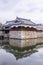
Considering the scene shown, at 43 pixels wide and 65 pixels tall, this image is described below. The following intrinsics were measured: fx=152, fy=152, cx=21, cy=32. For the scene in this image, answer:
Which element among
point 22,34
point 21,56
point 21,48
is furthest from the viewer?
point 22,34

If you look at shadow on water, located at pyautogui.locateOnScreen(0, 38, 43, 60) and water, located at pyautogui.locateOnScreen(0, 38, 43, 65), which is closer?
water, located at pyautogui.locateOnScreen(0, 38, 43, 65)

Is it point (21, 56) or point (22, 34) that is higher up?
point (21, 56)

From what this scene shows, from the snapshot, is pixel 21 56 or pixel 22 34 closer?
pixel 21 56

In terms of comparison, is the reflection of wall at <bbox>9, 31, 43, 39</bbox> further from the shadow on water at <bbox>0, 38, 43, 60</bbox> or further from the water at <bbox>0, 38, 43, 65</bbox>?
the water at <bbox>0, 38, 43, 65</bbox>

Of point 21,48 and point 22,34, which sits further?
point 22,34

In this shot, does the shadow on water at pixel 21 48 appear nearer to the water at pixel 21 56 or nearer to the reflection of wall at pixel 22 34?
the water at pixel 21 56

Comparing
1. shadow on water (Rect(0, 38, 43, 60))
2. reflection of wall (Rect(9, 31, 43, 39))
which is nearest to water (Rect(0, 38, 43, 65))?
shadow on water (Rect(0, 38, 43, 60))

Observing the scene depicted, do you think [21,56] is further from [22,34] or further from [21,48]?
[22,34]

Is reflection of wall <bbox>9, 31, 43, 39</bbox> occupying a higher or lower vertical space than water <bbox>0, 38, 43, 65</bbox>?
lower

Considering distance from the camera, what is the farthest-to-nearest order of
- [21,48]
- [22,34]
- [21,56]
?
[22,34], [21,48], [21,56]

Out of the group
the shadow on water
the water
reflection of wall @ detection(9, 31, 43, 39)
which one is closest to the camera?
the water

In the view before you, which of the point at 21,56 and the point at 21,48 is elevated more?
the point at 21,56

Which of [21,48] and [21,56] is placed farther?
[21,48]

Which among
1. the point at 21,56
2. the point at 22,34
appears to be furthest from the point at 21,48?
the point at 22,34
